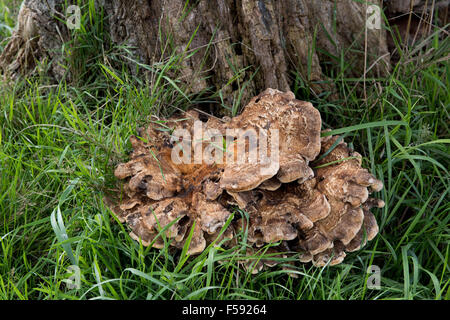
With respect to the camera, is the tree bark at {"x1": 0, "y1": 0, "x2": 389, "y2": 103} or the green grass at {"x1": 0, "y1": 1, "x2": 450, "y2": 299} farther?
the tree bark at {"x1": 0, "y1": 0, "x2": 389, "y2": 103}

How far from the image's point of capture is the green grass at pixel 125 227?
2.53m

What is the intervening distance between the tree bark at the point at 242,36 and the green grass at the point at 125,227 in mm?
139

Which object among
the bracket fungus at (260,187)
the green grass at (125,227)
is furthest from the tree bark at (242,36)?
the bracket fungus at (260,187)

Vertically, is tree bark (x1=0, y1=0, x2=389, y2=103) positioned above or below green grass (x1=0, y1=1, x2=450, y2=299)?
above

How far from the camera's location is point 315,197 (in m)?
2.60

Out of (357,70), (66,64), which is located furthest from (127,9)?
(357,70)

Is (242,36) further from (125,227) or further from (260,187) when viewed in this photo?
(125,227)

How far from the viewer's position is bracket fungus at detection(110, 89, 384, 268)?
251 centimetres

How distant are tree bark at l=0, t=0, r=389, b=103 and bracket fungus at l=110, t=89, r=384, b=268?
0.58 metres

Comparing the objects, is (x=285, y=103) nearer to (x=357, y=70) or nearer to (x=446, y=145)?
(x=357, y=70)

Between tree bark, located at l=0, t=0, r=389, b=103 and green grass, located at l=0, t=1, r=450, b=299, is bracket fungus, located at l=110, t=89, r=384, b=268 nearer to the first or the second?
green grass, located at l=0, t=1, r=450, b=299

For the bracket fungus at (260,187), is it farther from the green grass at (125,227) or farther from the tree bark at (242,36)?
the tree bark at (242,36)

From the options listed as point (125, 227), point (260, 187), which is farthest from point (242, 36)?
point (125, 227)

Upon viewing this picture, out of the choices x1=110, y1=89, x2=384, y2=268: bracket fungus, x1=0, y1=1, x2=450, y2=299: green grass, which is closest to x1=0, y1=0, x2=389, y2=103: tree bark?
x1=0, y1=1, x2=450, y2=299: green grass
